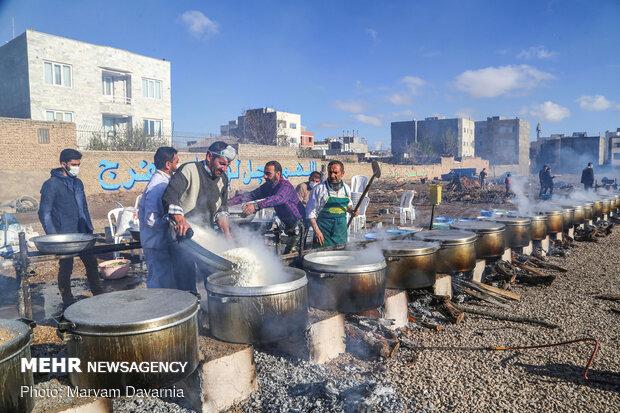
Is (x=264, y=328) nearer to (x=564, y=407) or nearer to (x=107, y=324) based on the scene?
(x=107, y=324)

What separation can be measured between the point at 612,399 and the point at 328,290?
96.2 inches

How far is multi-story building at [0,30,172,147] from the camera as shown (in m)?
28.2

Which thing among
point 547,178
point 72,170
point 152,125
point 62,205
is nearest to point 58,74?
point 152,125

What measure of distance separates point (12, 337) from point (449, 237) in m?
4.91

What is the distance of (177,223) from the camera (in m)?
3.52

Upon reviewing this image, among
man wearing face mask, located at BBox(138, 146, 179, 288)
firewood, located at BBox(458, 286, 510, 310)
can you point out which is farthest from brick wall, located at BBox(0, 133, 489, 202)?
firewood, located at BBox(458, 286, 510, 310)

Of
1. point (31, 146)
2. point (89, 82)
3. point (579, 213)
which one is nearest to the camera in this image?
point (579, 213)

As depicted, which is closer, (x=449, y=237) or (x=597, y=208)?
(x=449, y=237)

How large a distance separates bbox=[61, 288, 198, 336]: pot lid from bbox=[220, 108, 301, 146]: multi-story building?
4890cm

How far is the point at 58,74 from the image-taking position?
96.7ft

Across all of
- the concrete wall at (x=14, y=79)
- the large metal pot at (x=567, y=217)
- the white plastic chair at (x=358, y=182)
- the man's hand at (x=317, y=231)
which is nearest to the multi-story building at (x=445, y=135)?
the white plastic chair at (x=358, y=182)

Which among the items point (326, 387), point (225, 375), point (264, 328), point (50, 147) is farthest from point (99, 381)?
point (50, 147)

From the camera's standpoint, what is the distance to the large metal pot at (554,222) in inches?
366

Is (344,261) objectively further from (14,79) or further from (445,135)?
(445,135)
